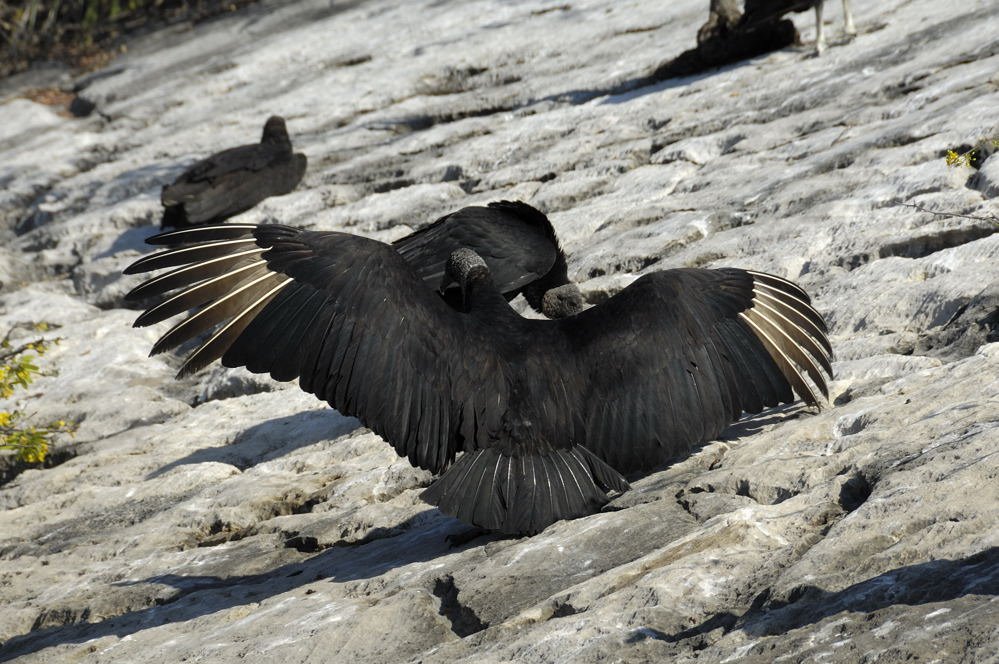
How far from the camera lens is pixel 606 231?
7824 millimetres

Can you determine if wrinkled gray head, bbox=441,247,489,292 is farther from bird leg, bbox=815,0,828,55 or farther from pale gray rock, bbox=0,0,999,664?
bird leg, bbox=815,0,828,55

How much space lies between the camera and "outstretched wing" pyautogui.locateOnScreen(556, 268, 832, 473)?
464cm

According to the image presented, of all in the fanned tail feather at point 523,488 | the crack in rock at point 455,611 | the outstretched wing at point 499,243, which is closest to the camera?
the crack in rock at point 455,611

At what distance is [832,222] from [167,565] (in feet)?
12.3

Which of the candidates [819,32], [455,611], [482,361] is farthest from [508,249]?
[819,32]

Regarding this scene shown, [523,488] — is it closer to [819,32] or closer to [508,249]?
[508,249]

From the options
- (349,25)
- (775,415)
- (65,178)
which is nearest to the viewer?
(775,415)

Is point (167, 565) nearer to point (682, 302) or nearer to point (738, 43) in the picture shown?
point (682, 302)

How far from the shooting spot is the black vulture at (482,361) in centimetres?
455

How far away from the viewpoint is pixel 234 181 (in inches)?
391

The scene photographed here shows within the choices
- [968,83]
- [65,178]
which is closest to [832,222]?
[968,83]

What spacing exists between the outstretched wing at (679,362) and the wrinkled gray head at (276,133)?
6.01 m

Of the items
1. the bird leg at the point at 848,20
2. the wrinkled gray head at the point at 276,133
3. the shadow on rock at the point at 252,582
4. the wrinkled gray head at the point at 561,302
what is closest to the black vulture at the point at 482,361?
the shadow on rock at the point at 252,582

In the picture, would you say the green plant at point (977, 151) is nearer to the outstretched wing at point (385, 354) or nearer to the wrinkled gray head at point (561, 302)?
the wrinkled gray head at point (561, 302)
